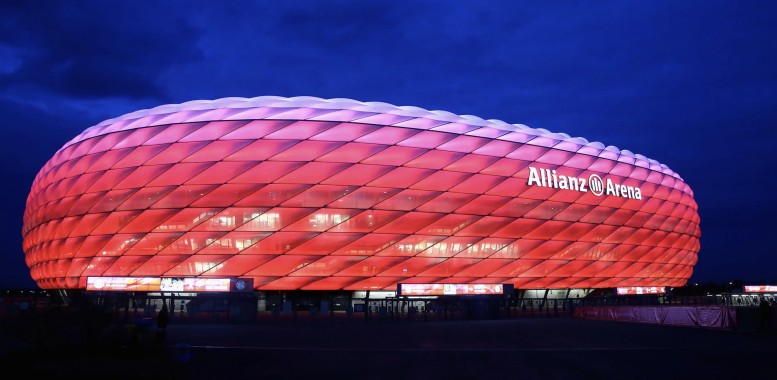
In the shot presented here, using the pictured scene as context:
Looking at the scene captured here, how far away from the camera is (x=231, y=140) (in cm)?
4159

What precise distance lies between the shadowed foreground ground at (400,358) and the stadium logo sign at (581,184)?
26839 mm

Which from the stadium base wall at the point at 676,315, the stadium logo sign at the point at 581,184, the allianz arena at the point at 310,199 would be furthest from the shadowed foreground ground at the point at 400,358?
the stadium logo sign at the point at 581,184

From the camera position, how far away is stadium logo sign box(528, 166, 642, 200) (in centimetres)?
4750

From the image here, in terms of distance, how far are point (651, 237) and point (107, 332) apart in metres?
52.4

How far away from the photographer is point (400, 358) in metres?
15.3

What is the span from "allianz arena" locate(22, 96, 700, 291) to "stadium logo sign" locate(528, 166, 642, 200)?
0.62ft

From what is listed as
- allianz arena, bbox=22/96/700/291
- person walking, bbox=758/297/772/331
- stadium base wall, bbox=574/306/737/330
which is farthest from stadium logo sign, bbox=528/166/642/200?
person walking, bbox=758/297/772/331

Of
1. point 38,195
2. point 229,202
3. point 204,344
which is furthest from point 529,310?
point 38,195

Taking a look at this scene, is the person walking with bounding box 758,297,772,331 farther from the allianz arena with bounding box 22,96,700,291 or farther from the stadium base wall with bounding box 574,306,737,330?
the allianz arena with bounding box 22,96,700,291

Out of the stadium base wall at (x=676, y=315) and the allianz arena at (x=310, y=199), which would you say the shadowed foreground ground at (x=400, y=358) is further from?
the allianz arena at (x=310, y=199)

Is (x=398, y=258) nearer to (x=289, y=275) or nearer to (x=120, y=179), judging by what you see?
(x=289, y=275)

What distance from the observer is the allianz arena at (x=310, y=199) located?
1620 inches

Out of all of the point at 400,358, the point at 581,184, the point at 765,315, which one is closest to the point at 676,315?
the point at 765,315

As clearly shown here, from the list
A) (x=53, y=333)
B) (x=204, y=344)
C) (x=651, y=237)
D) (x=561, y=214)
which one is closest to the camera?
(x=53, y=333)
